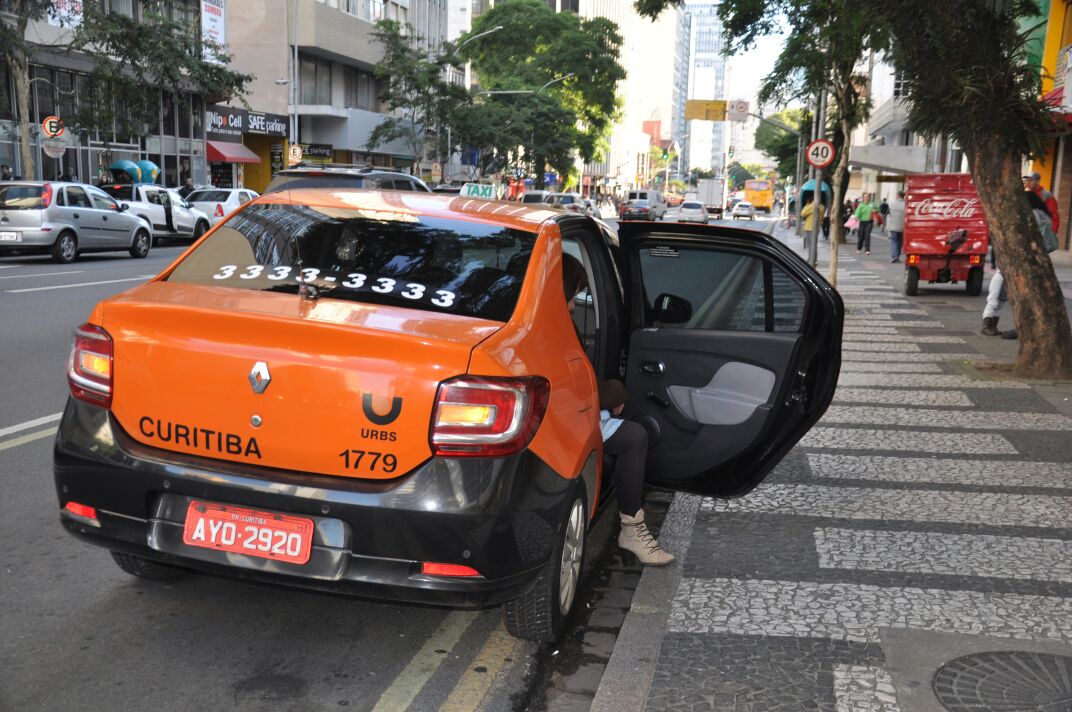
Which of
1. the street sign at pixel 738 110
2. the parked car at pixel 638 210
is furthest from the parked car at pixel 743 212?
the street sign at pixel 738 110

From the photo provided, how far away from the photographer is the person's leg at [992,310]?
1319 centimetres

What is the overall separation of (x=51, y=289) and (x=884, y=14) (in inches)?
454

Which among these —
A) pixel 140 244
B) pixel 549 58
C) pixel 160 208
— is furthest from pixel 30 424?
pixel 549 58

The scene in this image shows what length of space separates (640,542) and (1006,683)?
5.39 feet

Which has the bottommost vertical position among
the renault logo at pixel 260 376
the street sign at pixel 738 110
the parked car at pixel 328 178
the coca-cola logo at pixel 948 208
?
the renault logo at pixel 260 376

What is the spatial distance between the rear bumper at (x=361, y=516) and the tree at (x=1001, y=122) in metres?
7.98

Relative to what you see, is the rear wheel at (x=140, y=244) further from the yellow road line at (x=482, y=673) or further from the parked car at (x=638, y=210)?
the parked car at (x=638, y=210)

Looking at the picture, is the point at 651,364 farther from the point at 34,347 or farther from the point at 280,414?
the point at 34,347

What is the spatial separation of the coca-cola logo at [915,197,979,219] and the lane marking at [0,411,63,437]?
15.7 metres

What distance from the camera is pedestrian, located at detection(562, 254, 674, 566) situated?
14.9ft

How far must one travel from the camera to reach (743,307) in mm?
5863

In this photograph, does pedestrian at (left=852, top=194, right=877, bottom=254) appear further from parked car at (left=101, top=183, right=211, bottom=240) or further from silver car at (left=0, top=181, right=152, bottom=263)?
silver car at (left=0, top=181, right=152, bottom=263)

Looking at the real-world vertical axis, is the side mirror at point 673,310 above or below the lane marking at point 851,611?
above

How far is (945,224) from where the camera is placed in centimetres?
1892
